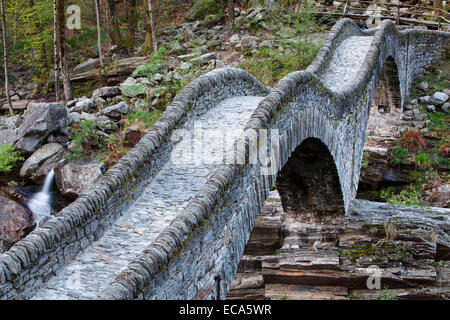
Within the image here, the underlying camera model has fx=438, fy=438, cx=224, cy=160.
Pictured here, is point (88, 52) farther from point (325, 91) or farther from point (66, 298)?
point (66, 298)

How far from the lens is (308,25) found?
1612 centimetres

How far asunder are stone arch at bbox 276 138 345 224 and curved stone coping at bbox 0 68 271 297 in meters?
2.75

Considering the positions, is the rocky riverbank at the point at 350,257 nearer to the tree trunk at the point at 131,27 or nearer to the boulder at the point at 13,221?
the boulder at the point at 13,221

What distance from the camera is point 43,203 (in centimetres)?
1222

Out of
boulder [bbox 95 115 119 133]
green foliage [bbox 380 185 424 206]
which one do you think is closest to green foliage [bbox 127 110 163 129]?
boulder [bbox 95 115 119 133]

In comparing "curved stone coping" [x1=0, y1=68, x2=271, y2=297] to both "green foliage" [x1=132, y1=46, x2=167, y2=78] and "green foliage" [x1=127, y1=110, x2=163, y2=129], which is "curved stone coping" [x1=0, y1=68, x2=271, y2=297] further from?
"green foliage" [x1=132, y1=46, x2=167, y2=78]

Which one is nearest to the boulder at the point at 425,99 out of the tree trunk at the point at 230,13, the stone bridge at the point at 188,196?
the tree trunk at the point at 230,13

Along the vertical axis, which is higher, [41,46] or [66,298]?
[41,46]

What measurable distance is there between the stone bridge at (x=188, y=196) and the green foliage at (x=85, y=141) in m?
5.31

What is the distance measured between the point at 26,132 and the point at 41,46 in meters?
8.08

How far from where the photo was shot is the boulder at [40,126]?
13438 millimetres

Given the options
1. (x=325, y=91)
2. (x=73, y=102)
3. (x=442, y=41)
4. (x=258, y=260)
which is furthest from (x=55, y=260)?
(x=442, y=41)

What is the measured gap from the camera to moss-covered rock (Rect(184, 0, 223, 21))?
23.9 meters

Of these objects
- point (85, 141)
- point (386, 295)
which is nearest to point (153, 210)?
point (386, 295)
